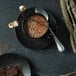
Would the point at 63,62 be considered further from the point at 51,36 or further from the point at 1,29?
the point at 1,29

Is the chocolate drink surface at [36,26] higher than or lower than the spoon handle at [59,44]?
higher

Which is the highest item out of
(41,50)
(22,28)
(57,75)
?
(22,28)

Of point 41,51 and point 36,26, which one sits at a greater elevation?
point 36,26

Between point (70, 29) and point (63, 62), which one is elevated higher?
point (70, 29)

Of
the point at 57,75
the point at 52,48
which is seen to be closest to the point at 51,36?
the point at 52,48

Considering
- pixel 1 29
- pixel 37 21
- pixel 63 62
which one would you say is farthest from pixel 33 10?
pixel 63 62

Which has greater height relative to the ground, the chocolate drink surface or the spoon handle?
the chocolate drink surface
